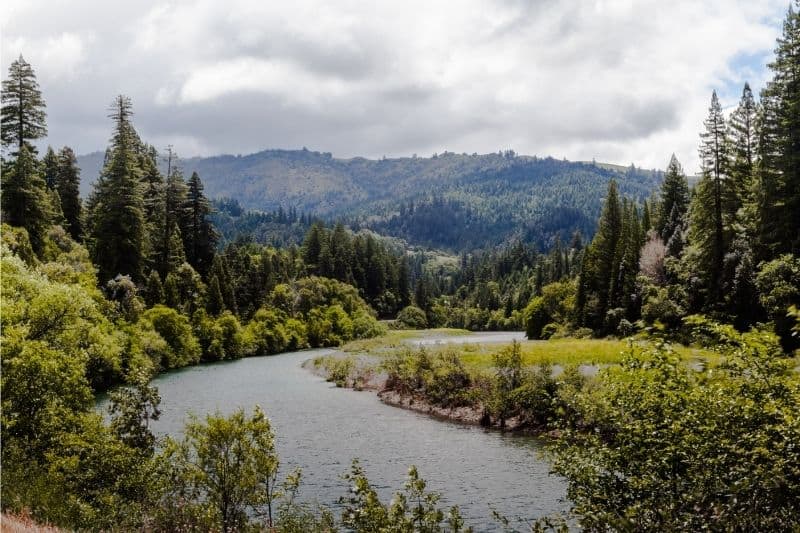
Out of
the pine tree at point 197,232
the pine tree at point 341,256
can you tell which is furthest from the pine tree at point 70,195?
the pine tree at point 341,256

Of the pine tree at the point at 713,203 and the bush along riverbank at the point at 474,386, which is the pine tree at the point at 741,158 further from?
the bush along riverbank at the point at 474,386

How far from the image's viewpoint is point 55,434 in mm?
19859

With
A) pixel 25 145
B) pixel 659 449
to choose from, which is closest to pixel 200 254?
pixel 25 145

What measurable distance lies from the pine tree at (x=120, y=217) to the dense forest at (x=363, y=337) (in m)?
0.29

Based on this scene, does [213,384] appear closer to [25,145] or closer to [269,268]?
[25,145]

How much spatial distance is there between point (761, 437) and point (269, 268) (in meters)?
117

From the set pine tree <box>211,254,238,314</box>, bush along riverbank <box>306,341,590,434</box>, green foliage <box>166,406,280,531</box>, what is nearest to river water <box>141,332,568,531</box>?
bush along riverbank <box>306,341,590,434</box>

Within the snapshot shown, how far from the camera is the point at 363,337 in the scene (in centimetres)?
12244

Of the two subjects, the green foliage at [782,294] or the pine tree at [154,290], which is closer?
the green foliage at [782,294]

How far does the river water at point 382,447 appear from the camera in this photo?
1082 inches

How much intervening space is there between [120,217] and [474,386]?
54.7 m

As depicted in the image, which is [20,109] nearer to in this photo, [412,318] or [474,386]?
[474,386]

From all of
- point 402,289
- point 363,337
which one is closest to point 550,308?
point 363,337

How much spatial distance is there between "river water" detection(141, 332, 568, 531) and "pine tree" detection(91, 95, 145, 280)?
25.5 m
